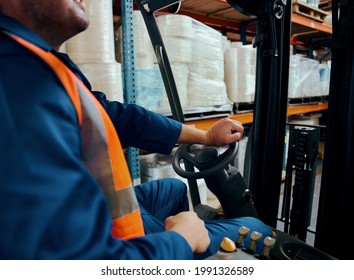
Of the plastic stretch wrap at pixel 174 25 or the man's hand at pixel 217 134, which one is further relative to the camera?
the plastic stretch wrap at pixel 174 25

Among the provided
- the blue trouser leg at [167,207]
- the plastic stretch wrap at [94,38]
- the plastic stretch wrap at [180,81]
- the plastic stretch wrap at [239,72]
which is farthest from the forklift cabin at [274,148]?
the plastic stretch wrap at [239,72]

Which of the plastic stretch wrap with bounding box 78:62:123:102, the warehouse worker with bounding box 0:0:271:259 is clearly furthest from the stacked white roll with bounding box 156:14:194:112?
the warehouse worker with bounding box 0:0:271:259

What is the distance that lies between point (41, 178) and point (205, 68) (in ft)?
7.01

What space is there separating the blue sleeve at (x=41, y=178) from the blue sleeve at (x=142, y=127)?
75cm

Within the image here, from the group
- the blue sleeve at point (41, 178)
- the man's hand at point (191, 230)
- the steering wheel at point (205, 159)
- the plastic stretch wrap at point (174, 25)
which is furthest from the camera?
the plastic stretch wrap at point (174, 25)

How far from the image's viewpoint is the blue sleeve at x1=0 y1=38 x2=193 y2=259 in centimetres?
51

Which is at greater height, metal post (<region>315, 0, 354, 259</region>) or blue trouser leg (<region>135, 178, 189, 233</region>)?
metal post (<region>315, 0, 354, 259</region>)

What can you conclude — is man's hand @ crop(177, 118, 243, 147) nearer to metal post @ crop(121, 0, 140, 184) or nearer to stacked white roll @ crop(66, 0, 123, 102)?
stacked white roll @ crop(66, 0, 123, 102)

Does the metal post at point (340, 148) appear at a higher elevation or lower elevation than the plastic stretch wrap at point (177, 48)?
lower

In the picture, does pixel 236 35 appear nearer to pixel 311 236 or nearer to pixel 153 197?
pixel 311 236

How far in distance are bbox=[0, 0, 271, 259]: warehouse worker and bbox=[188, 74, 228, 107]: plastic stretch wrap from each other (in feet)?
5.53

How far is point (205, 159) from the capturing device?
4.58ft

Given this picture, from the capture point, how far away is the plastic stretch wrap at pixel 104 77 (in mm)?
1849

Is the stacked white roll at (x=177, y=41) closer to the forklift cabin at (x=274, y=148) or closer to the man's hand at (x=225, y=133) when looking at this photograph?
the forklift cabin at (x=274, y=148)
